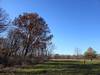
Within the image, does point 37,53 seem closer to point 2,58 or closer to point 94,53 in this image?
point 2,58

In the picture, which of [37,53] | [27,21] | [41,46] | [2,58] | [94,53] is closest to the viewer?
[2,58]

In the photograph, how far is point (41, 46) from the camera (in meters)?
69.4

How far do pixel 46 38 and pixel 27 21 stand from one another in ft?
27.8

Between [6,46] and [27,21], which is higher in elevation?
[27,21]

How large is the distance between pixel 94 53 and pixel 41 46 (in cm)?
6003

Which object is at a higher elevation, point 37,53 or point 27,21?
point 27,21

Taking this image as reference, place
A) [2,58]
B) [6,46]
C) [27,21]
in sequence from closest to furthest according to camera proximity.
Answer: [2,58]
[6,46]
[27,21]

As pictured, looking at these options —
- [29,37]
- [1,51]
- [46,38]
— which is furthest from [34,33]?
[1,51]

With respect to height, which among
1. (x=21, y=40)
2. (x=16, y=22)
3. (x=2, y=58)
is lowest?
(x=2, y=58)

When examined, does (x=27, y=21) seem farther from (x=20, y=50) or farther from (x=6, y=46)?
(x=6, y=46)

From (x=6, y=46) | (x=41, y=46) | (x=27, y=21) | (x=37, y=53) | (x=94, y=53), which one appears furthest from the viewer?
(x=94, y=53)

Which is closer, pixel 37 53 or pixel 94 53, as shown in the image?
pixel 37 53

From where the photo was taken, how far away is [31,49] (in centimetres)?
6781

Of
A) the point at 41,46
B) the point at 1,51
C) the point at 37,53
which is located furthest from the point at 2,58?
the point at 37,53
